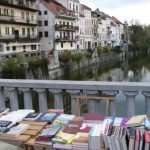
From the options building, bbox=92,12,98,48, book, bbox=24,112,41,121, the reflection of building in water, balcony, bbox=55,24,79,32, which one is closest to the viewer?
book, bbox=24,112,41,121

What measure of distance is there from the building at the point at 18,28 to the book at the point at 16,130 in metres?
32.6

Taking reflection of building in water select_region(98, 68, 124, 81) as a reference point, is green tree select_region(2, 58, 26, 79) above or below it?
above

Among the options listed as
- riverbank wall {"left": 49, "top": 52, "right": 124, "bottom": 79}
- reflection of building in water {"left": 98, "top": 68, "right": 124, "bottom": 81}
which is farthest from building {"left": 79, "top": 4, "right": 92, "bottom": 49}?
reflection of building in water {"left": 98, "top": 68, "right": 124, "bottom": 81}

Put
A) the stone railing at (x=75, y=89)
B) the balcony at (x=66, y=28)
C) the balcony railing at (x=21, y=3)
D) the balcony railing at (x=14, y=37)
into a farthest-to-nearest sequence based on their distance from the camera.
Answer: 1. the balcony at (x=66, y=28)
2. the balcony railing at (x=21, y=3)
3. the balcony railing at (x=14, y=37)
4. the stone railing at (x=75, y=89)

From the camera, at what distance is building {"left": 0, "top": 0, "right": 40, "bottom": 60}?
133 ft

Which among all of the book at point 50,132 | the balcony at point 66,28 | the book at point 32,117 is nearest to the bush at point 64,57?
the balcony at point 66,28

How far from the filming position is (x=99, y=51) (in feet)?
220

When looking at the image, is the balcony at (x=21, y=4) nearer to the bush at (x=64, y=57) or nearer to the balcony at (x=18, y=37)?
the balcony at (x=18, y=37)

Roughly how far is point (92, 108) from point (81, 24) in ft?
217

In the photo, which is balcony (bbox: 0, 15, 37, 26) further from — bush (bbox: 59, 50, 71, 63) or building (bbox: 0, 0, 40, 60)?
bush (bbox: 59, 50, 71, 63)

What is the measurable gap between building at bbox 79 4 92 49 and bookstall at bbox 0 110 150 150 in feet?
215

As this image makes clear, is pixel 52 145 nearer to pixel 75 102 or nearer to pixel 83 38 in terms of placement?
pixel 75 102

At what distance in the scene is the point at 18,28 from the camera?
Result: 4497 centimetres

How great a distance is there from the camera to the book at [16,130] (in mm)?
3542
